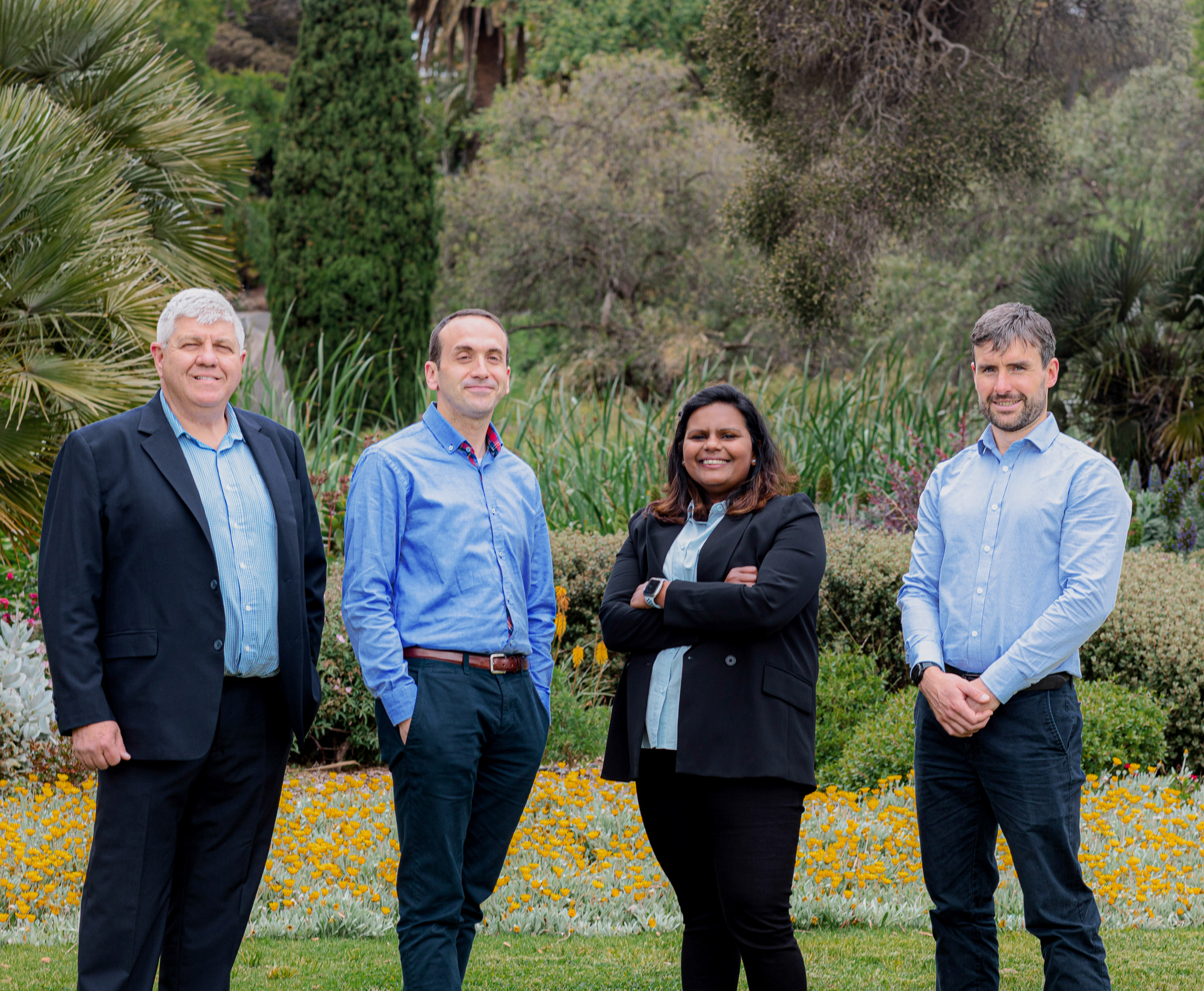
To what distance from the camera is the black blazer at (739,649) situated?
300 cm

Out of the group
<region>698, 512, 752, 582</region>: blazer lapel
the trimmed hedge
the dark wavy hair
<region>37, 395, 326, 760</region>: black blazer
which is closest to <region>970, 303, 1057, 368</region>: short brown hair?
the dark wavy hair

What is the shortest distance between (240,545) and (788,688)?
4.79 ft

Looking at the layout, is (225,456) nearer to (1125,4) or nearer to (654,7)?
(1125,4)

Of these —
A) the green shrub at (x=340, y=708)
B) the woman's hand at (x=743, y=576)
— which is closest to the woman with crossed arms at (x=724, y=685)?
the woman's hand at (x=743, y=576)

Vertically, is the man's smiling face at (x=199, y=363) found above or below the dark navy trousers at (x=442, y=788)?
above

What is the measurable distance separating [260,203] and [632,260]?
31.6 ft

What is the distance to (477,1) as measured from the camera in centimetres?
2403

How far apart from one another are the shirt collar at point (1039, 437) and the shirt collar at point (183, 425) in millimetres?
1979

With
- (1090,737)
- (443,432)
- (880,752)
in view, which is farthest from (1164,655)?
(443,432)

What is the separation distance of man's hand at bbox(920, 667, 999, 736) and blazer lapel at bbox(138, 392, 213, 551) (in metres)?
1.87

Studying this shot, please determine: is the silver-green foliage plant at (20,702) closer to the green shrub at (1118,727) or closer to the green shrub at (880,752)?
the green shrub at (880,752)

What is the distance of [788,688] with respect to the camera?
3.07 meters

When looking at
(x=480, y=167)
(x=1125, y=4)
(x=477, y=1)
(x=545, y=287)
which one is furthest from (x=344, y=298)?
(x=477, y=1)

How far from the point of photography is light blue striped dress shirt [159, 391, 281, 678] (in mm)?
2971
